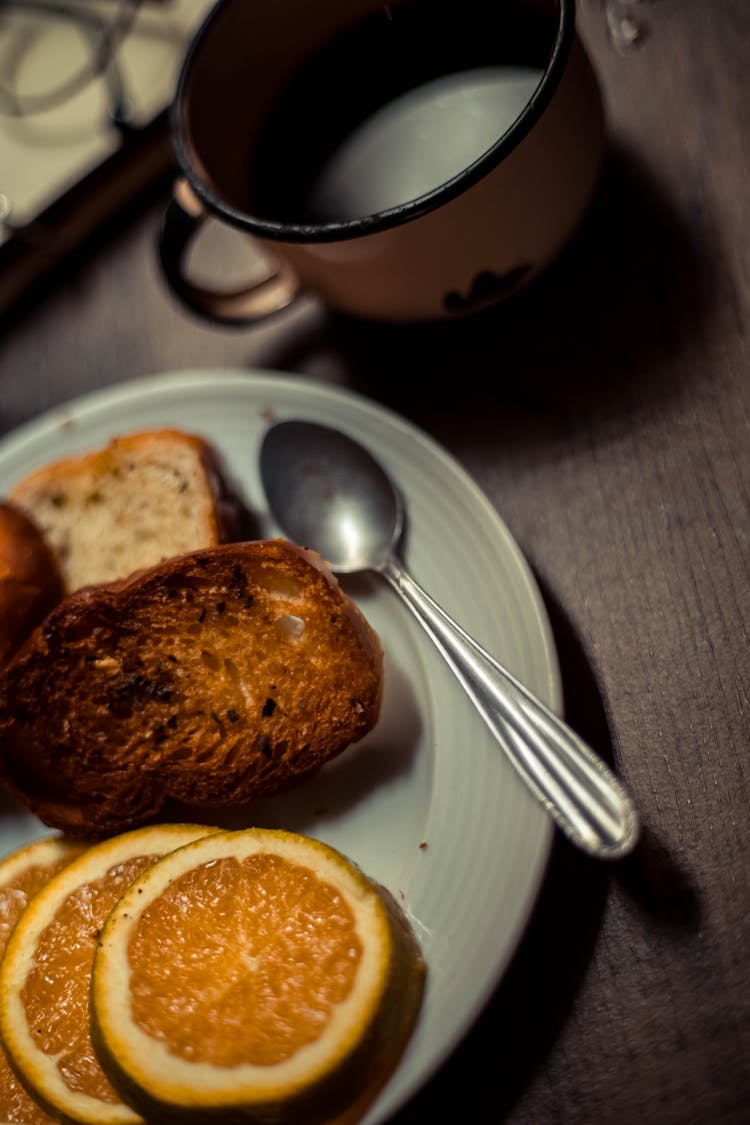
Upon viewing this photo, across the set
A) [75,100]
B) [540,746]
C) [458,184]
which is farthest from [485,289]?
[75,100]

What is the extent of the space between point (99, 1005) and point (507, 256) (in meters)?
0.65

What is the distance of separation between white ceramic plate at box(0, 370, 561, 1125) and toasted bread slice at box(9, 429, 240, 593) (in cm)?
5

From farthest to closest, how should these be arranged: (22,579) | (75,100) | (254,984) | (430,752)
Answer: (75,100), (22,579), (430,752), (254,984)

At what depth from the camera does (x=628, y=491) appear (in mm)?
872

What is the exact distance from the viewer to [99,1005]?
0.70 metres

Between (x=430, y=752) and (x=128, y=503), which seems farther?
(x=128, y=503)

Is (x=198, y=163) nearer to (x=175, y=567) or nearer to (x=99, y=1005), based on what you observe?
(x=175, y=567)

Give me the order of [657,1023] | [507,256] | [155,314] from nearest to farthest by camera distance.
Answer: [657,1023], [507,256], [155,314]

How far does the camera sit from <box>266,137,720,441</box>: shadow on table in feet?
2.99

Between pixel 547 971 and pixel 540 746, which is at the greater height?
pixel 540 746

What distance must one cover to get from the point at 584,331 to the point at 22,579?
57 cm

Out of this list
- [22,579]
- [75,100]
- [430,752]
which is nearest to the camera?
[430,752]

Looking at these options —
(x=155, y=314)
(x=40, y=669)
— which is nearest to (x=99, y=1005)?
(x=40, y=669)

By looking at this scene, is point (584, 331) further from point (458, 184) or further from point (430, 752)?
point (430, 752)
